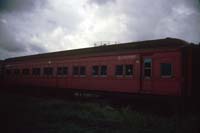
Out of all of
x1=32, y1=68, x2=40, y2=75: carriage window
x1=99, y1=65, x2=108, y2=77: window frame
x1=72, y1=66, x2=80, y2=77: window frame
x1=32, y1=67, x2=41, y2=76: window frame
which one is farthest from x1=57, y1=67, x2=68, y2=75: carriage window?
x1=99, y1=65, x2=108, y2=77: window frame

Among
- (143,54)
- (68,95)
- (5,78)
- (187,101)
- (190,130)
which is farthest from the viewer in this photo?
(5,78)

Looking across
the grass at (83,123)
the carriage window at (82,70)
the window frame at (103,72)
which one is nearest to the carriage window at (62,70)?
the carriage window at (82,70)

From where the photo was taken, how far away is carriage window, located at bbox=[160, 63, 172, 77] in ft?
35.6

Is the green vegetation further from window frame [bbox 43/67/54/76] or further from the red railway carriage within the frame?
window frame [bbox 43/67/54/76]

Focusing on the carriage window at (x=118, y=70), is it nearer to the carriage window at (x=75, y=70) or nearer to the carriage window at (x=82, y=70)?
the carriage window at (x=82, y=70)

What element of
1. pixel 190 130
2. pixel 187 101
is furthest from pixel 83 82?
pixel 190 130

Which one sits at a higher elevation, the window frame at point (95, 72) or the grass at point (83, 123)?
the window frame at point (95, 72)

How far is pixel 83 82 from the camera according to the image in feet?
49.6

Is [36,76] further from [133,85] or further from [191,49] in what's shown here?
[191,49]

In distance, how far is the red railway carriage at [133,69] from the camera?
10.6 metres

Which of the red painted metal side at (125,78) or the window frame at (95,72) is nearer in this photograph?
the red painted metal side at (125,78)

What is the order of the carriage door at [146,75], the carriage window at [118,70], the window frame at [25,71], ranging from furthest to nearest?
the window frame at [25,71], the carriage window at [118,70], the carriage door at [146,75]

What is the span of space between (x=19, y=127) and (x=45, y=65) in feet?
38.5

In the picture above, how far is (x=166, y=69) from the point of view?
10977 millimetres
